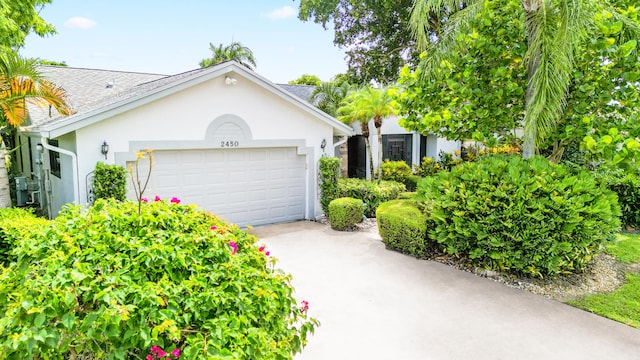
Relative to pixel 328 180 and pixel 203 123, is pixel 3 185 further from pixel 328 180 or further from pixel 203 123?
pixel 328 180

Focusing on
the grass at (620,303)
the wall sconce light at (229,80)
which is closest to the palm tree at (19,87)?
the wall sconce light at (229,80)

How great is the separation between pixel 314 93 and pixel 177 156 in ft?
28.2

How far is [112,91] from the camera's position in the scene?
14984 millimetres

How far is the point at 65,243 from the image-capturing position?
9.98 feet

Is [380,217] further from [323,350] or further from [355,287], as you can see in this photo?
[323,350]

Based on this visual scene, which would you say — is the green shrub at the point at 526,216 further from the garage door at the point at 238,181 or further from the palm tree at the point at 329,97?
the palm tree at the point at 329,97

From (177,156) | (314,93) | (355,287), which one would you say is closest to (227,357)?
(355,287)

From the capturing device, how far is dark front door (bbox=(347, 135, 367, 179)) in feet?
56.3

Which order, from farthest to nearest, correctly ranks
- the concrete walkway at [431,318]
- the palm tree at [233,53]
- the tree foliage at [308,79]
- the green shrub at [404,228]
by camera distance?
the tree foliage at [308,79], the palm tree at [233,53], the green shrub at [404,228], the concrete walkway at [431,318]

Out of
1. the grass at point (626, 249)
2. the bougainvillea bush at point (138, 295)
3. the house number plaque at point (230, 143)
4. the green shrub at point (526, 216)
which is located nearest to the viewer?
the bougainvillea bush at point (138, 295)

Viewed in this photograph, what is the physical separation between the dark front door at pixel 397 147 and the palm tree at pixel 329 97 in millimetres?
2877

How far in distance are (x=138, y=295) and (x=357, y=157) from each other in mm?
15282

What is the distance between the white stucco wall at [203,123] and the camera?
884 cm

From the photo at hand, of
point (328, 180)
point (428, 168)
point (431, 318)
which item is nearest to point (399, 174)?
point (428, 168)
